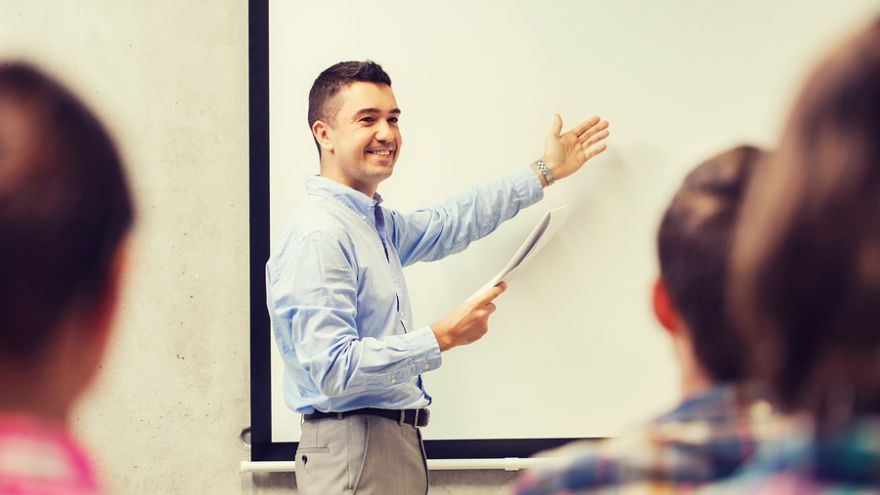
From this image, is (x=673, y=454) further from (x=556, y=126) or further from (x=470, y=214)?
(x=556, y=126)

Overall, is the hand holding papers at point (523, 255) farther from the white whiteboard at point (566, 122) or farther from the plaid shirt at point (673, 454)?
the plaid shirt at point (673, 454)

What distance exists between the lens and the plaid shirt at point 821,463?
505 mm

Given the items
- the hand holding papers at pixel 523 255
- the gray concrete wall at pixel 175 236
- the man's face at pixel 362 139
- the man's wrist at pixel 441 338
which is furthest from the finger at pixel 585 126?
the gray concrete wall at pixel 175 236

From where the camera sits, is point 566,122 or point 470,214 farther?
point 566,122

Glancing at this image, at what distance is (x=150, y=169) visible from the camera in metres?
2.35

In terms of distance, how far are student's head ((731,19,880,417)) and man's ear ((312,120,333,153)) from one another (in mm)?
1564

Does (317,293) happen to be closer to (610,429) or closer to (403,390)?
(403,390)

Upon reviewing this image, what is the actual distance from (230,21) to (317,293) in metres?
1.04

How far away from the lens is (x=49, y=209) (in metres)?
0.53

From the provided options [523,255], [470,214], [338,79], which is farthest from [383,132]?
[523,255]

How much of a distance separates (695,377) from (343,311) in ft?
3.55

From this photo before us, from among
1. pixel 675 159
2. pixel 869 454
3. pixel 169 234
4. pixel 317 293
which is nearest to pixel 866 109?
pixel 869 454

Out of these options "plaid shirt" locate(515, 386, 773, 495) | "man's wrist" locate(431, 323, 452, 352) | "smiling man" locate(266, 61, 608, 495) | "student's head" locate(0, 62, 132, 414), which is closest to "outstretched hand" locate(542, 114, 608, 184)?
"smiling man" locate(266, 61, 608, 495)

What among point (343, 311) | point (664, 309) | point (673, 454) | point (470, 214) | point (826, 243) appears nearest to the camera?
point (826, 243)
